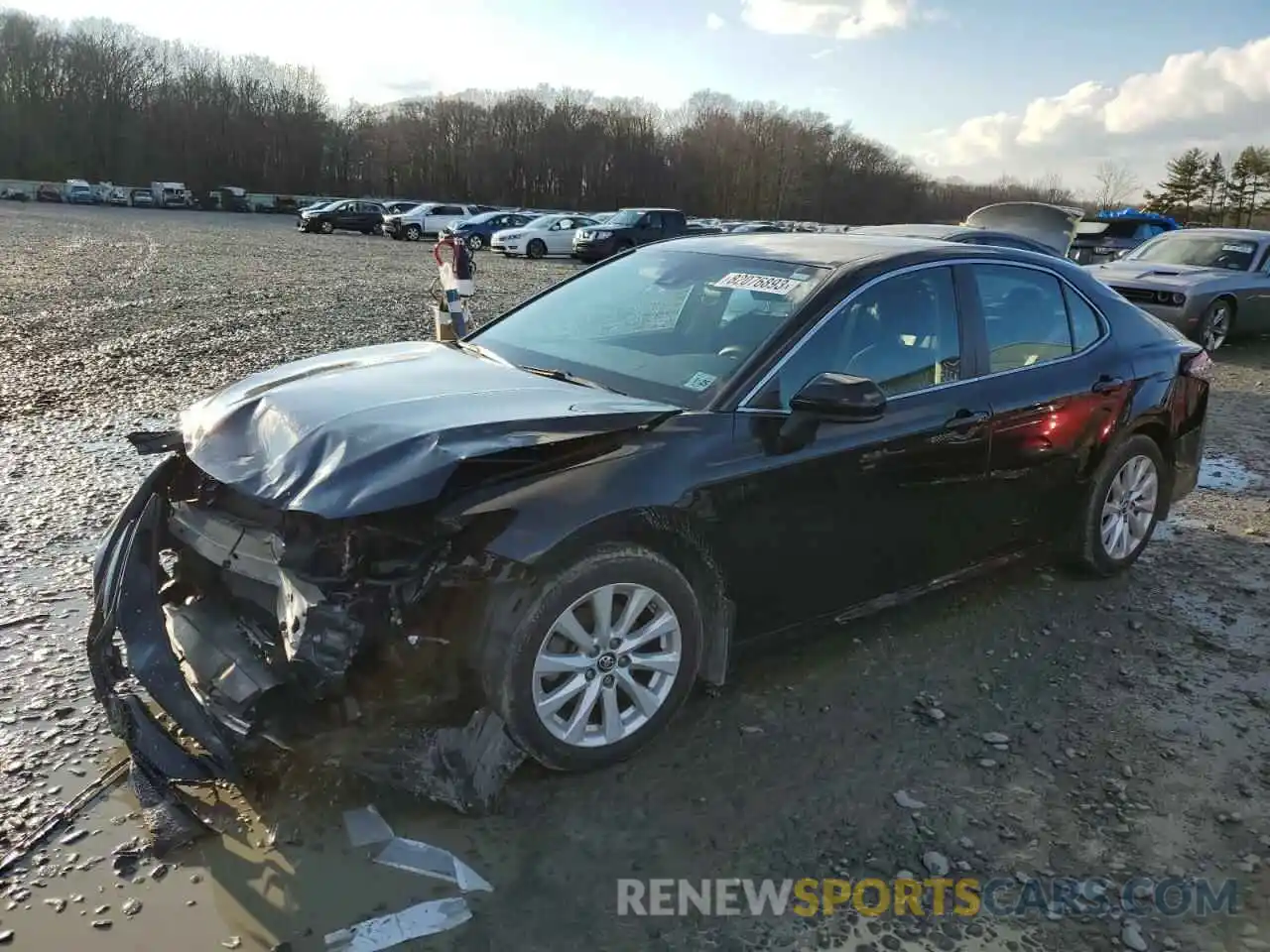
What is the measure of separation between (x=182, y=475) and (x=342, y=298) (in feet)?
41.8

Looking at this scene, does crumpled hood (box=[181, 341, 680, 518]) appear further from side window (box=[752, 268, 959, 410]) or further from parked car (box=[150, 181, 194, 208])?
parked car (box=[150, 181, 194, 208])

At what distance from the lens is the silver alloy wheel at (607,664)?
121 inches

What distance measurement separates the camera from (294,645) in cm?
277

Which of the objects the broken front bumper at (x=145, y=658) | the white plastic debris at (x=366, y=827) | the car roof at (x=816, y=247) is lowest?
the white plastic debris at (x=366, y=827)

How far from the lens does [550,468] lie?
3041 millimetres

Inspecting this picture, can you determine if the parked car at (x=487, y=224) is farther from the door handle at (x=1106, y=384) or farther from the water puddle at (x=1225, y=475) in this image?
the door handle at (x=1106, y=384)

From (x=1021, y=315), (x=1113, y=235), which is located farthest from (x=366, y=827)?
(x=1113, y=235)

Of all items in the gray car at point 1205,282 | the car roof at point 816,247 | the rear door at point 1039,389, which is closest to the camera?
the car roof at point 816,247

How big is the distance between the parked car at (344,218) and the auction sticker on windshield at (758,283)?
39.2 meters

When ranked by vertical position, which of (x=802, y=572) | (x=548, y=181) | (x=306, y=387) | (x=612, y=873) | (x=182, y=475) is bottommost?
(x=612, y=873)

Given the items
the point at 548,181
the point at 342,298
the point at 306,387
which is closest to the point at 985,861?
the point at 306,387

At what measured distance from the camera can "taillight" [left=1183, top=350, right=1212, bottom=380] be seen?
5141 mm

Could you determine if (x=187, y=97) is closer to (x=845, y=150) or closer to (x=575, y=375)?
(x=845, y=150)

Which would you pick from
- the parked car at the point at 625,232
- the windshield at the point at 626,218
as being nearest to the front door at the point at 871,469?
the parked car at the point at 625,232
